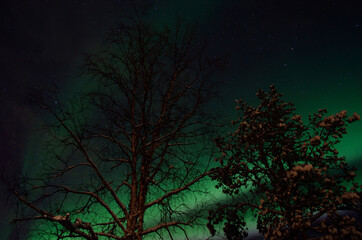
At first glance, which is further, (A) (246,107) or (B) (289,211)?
(A) (246,107)

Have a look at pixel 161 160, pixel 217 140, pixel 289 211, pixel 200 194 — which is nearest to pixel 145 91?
pixel 161 160

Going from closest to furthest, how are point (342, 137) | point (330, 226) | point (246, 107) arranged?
point (330, 226), point (342, 137), point (246, 107)

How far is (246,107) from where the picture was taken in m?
9.41

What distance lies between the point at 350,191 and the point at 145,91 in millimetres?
7250

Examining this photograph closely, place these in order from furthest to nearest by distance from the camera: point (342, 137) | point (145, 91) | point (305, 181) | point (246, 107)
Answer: point (246, 107) → point (145, 91) → point (342, 137) → point (305, 181)

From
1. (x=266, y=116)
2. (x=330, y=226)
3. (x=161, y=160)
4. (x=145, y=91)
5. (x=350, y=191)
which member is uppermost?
(x=145, y=91)

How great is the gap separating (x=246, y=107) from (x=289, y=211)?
173 inches

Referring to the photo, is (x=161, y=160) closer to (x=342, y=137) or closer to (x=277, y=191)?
(x=277, y=191)

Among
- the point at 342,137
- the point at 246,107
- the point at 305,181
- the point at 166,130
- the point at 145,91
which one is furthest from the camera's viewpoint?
the point at 246,107

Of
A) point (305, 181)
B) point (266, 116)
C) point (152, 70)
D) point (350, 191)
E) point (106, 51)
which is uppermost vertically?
point (106, 51)

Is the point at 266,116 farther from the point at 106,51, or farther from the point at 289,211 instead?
the point at 106,51

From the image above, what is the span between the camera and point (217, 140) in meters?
8.04

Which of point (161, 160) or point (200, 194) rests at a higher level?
point (161, 160)

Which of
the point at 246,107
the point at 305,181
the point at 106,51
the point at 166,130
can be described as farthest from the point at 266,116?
the point at 106,51
